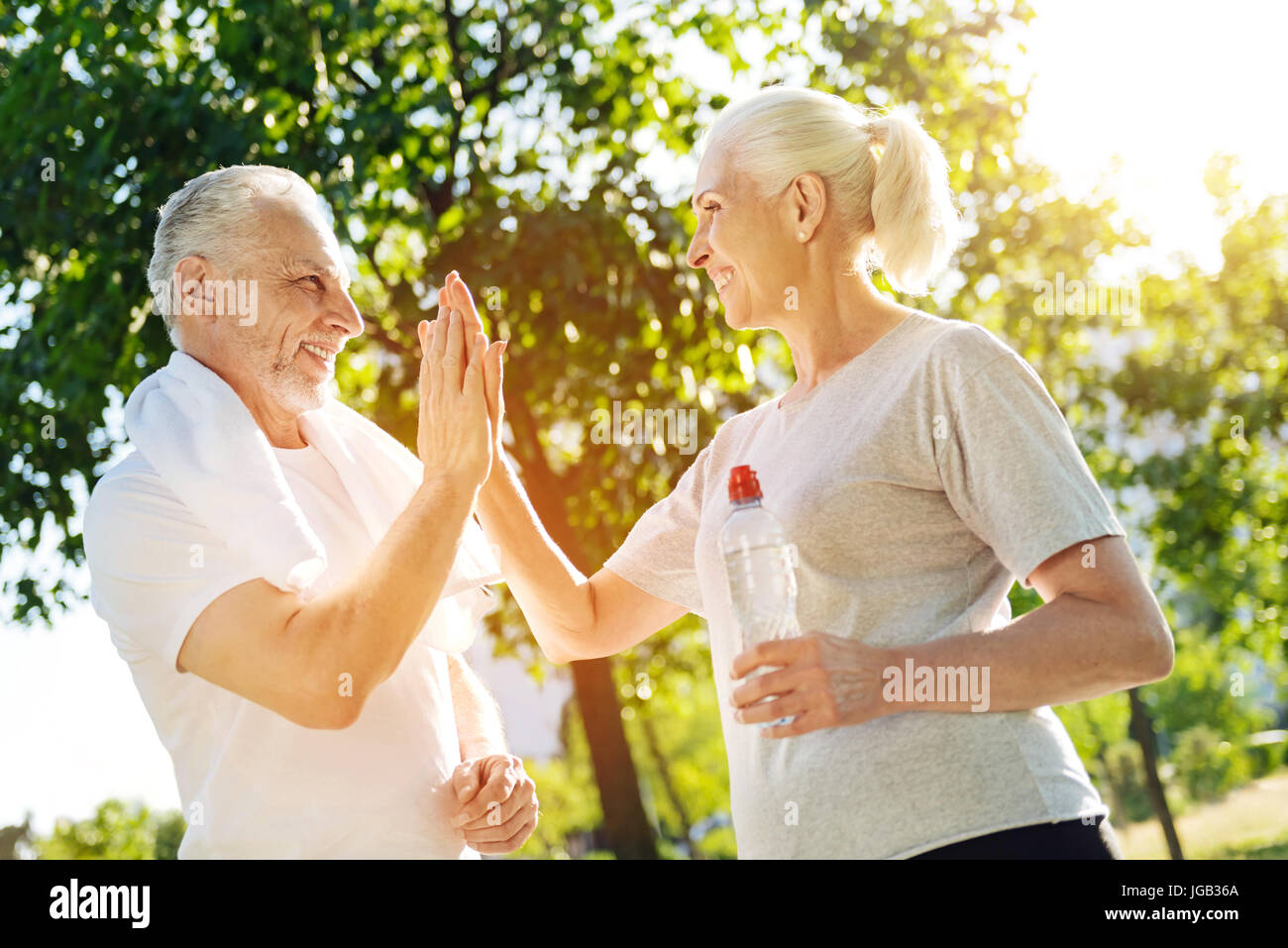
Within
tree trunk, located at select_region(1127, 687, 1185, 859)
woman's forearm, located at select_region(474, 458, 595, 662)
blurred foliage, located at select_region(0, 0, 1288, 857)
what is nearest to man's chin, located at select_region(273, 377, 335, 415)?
woman's forearm, located at select_region(474, 458, 595, 662)

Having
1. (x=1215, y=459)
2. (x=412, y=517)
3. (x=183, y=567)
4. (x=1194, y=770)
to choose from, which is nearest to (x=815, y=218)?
(x=412, y=517)

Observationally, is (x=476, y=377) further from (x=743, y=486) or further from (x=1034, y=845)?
(x=1034, y=845)

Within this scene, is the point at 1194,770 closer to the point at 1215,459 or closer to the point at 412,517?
the point at 1215,459

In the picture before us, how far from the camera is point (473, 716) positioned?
285 centimetres

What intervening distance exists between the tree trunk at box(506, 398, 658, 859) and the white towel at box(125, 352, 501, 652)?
17.0ft

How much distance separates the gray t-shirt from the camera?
6.98ft

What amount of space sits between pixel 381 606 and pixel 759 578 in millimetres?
726

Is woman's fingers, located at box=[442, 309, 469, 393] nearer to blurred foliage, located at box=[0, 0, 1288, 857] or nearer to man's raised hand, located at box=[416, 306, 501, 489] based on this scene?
man's raised hand, located at box=[416, 306, 501, 489]

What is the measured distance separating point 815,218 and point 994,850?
1.38 meters

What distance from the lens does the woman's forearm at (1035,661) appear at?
2043mm

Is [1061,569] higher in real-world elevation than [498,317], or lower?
lower

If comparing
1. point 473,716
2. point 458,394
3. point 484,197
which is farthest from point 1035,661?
point 484,197

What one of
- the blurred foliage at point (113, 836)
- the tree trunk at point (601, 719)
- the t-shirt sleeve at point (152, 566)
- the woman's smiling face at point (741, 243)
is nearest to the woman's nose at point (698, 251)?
the woman's smiling face at point (741, 243)
